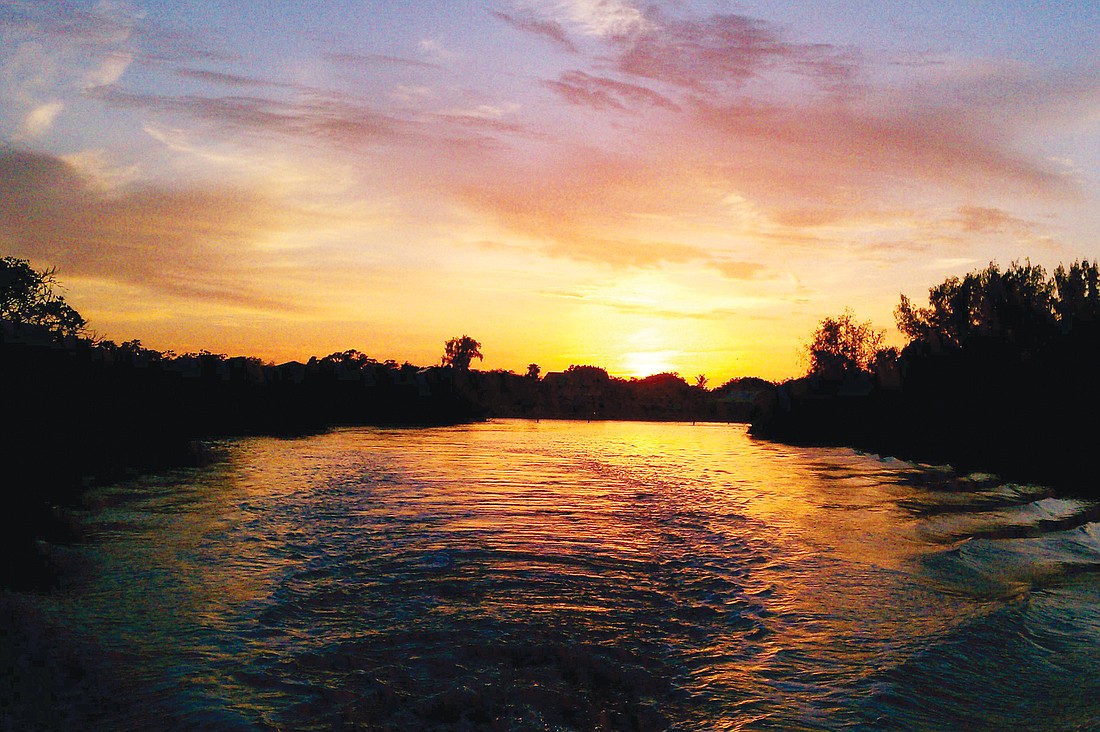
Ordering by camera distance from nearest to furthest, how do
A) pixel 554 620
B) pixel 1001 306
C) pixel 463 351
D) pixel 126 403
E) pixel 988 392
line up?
pixel 554 620 < pixel 126 403 < pixel 988 392 < pixel 1001 306 < pixel 463 351

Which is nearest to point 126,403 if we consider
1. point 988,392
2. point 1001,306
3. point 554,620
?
point 554,620

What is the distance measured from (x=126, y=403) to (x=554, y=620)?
2823 cm

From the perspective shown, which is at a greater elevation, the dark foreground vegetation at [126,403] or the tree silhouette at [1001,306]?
the tree silhouette at [1001,306]

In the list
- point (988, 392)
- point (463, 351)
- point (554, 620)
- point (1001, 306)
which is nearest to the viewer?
point (554, 620)

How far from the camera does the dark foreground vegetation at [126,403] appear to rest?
15625mm

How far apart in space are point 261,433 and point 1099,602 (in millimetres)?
58756

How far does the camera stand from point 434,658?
732 centimetres

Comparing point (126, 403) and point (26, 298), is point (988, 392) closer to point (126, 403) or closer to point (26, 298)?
point (126, 403)

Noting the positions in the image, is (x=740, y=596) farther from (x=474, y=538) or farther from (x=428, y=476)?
(x=428, y=476)

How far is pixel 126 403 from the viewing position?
3030 cm

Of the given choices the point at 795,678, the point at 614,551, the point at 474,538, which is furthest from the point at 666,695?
the point at 474,538

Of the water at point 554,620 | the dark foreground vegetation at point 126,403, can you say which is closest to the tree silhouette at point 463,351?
the dark foreground vegetation at point 126,403

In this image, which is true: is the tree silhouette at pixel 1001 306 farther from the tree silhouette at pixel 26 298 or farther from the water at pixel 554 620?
the tree silhouette at pixel 26 298

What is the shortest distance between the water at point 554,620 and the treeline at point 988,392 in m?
11.7
